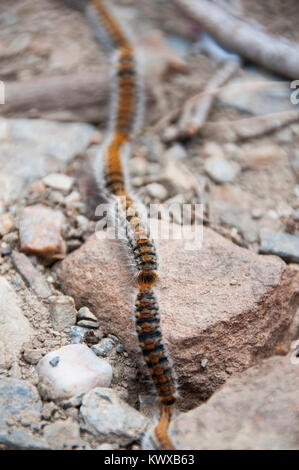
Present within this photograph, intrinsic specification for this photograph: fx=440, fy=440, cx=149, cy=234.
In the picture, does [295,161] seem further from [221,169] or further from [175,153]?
[175,153]

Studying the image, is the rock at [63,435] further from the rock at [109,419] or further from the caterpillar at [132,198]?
the caterpillar at [132,198]

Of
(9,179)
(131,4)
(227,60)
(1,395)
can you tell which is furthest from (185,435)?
(131,4)

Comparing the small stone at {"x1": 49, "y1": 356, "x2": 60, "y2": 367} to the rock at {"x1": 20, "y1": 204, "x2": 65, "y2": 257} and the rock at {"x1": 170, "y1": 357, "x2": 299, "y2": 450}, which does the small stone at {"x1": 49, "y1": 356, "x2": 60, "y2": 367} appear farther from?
the rock at {"x1": 20, "y1": 204, "x2": 65, "y2": 257}

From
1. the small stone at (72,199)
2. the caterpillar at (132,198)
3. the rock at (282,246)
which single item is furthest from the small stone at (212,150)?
the small stone at (72,199)

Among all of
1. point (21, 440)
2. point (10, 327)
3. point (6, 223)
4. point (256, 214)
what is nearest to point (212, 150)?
point (256, 214)

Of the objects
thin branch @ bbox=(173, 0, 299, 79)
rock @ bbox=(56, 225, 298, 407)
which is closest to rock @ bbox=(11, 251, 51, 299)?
rock @ bbox=(56, 225, 298, 407)
